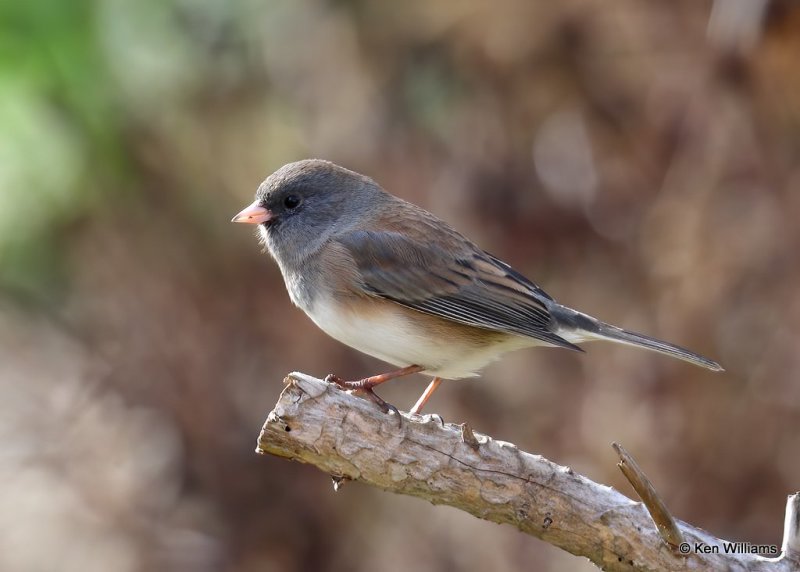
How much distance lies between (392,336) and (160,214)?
2.82 m

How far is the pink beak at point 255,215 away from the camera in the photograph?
3311 millimetres

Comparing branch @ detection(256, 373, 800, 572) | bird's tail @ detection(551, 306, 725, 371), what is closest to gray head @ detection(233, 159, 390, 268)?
bird's tail @ detection(551, 306, 725, 371)

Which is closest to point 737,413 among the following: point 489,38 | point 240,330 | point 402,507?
point 402,507

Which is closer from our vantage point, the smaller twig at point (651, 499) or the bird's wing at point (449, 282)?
the smaller twig at point (651, 499)

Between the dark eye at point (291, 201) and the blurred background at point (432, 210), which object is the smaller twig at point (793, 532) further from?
the blurred background at point (432, 210)

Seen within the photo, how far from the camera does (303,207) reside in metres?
3.38

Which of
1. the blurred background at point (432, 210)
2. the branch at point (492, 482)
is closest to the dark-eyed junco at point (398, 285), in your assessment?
the branch at point (492, 482)

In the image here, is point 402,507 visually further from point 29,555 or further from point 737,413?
point 29,555

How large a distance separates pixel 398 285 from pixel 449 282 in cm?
21

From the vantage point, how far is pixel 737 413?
199 inches

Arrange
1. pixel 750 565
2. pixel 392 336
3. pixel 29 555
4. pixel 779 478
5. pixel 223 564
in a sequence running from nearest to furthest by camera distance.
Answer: pixel 750 565
pixel 392 336
pixel 779 478
pixel 223 564
pixel 29 555

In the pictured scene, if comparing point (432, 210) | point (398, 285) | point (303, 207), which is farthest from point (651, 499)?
→ point (432, 210)

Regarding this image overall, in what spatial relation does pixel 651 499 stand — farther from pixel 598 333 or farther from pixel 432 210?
pixel 432 210

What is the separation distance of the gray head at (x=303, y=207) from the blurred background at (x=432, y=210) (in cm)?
195
